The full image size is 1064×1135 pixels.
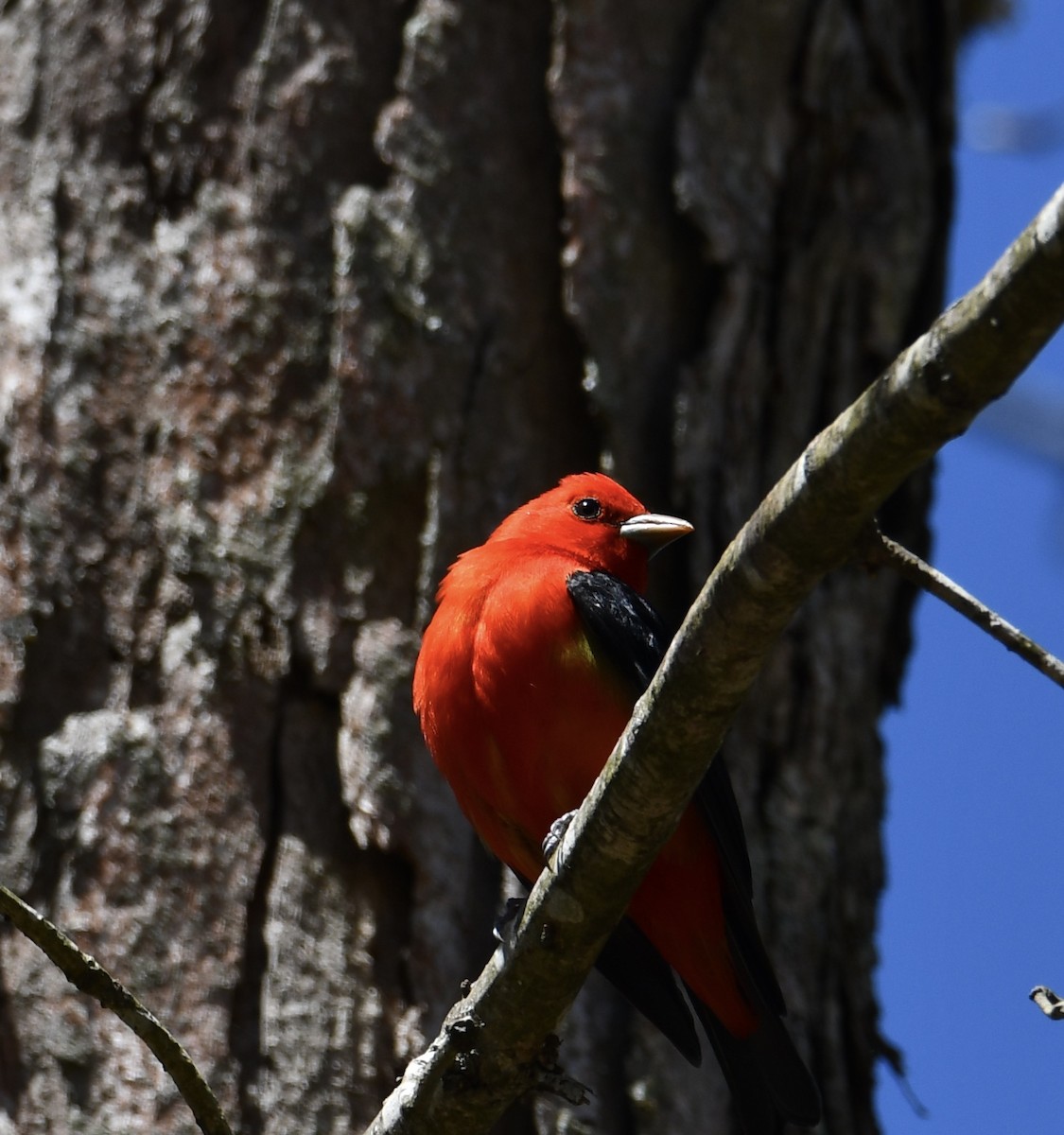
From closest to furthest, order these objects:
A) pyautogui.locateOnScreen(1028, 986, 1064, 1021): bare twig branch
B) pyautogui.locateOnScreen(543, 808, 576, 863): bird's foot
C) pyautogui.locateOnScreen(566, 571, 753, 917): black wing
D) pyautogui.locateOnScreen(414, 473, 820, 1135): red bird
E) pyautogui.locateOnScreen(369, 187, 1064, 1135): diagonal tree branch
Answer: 1. pyautogui.locateOnScreen(369, 187, 1064, 1135): diagonal tree branch
2. pyautogui.locateOnScreen(1028, 986, 1064, 1021): bare twig branch
3. pyautogui.locateOnScreen(543, 808, 576, 863): bird's foot
4. pyautogui.locateOnScreen(566, 571, 753, 917): black wing
5. pyautogui.locateOnScreen(414, 473, 820, 1135): red bird

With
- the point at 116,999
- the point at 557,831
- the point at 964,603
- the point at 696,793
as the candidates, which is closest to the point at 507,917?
the point at 557,831

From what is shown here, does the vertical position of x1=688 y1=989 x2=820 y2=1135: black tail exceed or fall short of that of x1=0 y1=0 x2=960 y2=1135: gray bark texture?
it falls short

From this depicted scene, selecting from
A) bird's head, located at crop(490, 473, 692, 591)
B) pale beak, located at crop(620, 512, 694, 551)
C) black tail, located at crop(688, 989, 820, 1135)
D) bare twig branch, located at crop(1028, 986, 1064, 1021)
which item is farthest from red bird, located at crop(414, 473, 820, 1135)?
bare twig branch, located at crop(1028, 986, 1064, 1021)

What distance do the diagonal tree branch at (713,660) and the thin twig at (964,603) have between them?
2.2 inches

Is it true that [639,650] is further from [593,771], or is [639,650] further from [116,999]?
[116,999]

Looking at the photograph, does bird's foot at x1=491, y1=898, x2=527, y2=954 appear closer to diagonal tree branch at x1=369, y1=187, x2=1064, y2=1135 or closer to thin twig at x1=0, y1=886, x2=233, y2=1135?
diagonal tree branch at x1=369, y1=187, x2=1064, y2=1135

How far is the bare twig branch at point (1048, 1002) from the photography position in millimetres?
2188

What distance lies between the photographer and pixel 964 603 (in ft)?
6.59

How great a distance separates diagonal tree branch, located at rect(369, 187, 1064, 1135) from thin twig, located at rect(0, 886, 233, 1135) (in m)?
0.43

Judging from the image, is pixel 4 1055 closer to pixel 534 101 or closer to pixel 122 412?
pixel 122 412

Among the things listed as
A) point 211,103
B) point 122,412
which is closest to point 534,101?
point 211,103

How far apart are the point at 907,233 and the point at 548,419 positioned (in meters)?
1.26

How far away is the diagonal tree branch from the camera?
5.57 feet

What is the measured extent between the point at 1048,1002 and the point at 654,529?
177 centimetres
